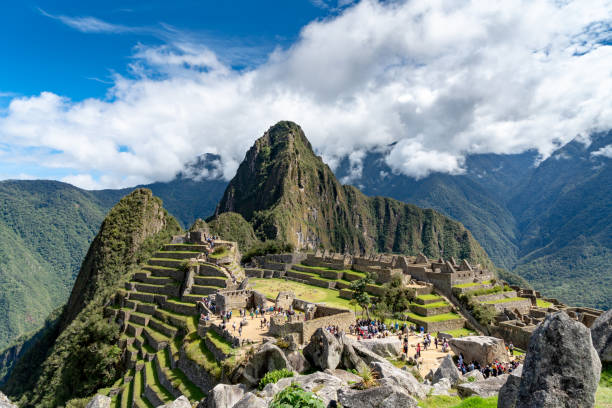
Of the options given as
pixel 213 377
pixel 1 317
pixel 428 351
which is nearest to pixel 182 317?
pixel 213 377

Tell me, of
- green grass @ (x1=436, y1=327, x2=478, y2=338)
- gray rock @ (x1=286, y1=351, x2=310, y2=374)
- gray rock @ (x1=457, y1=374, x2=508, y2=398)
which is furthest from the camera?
green grass @ (x1=436, y1=327, x2=478, y2=338)

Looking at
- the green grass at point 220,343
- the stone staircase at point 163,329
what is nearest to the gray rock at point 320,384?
the green grass at point 220,343

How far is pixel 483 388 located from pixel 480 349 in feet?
35.3

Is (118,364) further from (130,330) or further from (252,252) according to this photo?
(252,252)

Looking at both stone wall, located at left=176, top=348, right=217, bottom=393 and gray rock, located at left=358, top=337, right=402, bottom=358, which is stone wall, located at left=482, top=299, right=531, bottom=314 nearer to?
gray rock, located at left=358, top=337, right=402, bottom=358

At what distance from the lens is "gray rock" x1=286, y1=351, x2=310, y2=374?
18.1 meters

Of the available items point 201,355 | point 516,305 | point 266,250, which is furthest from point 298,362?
point 266,250

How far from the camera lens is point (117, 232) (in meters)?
92.8

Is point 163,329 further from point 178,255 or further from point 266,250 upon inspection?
point 266,250

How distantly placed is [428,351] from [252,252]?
6449 centimetres

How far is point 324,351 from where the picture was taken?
17703 mm

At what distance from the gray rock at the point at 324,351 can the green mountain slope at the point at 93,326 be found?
29291 mm

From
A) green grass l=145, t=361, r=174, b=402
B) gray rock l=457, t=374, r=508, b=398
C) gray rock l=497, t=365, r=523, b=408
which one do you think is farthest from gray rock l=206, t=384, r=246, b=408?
green grass l=145, t=361, r=174, b=402

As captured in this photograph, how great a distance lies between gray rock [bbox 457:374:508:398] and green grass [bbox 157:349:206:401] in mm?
16136
